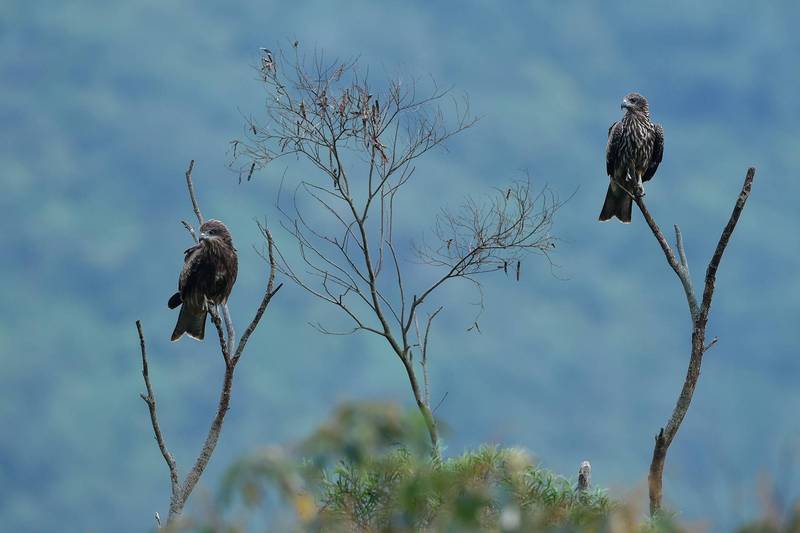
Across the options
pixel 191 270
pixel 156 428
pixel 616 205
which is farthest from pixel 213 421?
pixel 616 205

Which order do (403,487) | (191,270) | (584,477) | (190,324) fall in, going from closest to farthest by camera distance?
(403,487) < (584,477) < (191,270) < (190,324)

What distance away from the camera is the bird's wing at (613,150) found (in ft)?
34.6

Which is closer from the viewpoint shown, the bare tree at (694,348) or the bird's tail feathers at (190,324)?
the bare tree at (694,348)

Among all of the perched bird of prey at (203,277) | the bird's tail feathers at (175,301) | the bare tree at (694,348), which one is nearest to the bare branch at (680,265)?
the bare tree at (694,348)

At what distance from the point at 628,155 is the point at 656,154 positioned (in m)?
0.41

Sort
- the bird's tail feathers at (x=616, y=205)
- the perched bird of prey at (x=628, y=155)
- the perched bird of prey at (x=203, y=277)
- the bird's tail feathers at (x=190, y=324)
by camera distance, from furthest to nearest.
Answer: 1. the bird's tail feathers at (x=616, y=205)
2. the perched bird of prey at (x=628, y=155)
3. the bird's tail feathers at (x=190, y=324)
4. the perched bird of prey at (x=203, y=277)

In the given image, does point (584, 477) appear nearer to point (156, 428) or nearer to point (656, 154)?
point (156, 428)

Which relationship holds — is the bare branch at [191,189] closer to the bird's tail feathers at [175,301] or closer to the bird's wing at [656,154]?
the bird's tail feathers at [175,301]

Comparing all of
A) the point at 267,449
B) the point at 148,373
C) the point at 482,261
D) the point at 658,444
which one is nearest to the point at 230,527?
the point at 267,449

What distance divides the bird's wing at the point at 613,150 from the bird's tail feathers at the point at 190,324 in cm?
384

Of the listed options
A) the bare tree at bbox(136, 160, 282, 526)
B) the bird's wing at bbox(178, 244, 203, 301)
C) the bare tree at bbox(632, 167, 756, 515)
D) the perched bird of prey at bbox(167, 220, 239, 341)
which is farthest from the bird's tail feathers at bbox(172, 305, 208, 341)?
the bare tree at bbox(632, 167, 756, 515)

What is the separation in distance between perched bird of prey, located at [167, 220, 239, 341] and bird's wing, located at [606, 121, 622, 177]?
11.4 feet

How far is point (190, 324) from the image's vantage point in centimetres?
976

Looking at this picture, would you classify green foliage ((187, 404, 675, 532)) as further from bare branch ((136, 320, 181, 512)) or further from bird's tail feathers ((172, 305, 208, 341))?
bird's tail feathers ((172, 305, 208, 341))
